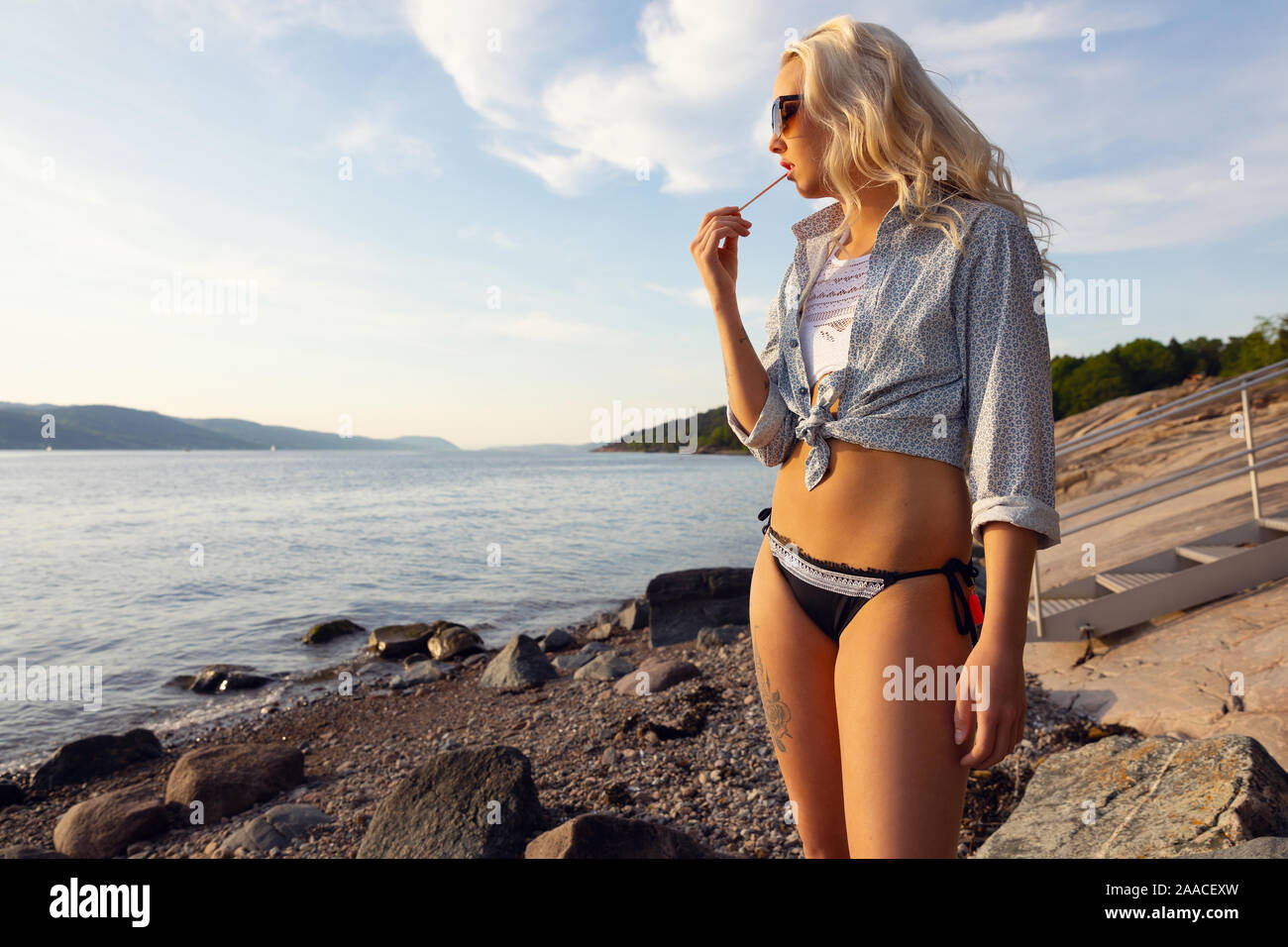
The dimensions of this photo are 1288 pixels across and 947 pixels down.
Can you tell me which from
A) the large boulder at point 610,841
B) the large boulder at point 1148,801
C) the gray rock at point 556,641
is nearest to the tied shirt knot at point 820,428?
the large boulder at point 1148,801

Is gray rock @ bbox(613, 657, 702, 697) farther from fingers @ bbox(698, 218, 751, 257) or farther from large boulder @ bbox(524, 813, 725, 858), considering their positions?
fingers @ bbox(698, 218, 751, 257)

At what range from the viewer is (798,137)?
187 cm

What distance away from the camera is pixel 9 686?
11219 mm

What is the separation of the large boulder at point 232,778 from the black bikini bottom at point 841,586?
22.5 feet

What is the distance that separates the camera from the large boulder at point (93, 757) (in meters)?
7.93

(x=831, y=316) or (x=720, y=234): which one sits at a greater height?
(x=720, y=234)

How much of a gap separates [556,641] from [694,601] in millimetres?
2656

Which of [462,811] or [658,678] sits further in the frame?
[658,678]

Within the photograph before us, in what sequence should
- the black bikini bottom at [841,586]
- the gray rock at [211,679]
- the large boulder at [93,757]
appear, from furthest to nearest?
the gray rock at [211,679] → the large boulder at [93,757] → the black bikini bottom at [841,586]

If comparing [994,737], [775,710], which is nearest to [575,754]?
[775,710]

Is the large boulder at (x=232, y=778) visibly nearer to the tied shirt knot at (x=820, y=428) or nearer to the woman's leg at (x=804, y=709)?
the woman's leg at (x=804, y=709)

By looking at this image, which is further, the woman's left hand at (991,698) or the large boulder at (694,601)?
the large boulder at (694,601)

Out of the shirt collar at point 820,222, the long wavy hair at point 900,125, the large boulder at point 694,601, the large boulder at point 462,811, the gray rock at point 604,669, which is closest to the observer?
the long wavy hair at point 900,125

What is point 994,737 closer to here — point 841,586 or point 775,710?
point 841,586
